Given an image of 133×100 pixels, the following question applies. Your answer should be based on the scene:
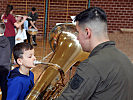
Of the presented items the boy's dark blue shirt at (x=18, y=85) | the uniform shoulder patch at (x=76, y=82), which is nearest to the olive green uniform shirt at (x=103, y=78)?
the uniform shoulder patch at (x=76, y=82)

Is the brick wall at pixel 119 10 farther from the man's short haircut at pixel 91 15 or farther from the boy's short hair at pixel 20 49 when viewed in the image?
the man's short haircut at pixel 91 15

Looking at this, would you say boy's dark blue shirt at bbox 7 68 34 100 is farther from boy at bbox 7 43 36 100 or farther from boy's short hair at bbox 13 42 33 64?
boy's short hair at bbox 13 42 33 64

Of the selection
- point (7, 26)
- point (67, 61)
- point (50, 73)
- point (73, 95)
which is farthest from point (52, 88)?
point (7, 26)

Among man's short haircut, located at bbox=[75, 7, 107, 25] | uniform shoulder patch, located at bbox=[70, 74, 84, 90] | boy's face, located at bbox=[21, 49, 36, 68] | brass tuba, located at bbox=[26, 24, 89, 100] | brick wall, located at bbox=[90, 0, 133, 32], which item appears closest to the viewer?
uniform shoulder patch, located at bbox=[70, 74, 84, 90]

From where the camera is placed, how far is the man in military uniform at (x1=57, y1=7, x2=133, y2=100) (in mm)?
913

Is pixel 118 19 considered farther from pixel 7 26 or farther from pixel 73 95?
pixel 73 95

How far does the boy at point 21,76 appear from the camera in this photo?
5.19 ft

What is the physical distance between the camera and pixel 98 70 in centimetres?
93

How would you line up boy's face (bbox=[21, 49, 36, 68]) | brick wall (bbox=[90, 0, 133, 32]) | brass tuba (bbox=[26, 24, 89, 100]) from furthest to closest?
brick wall (bbox=[90, 0, 133, 32])
boy's face (bbox=[21, 49, 36, 68])
brass tuba (bbox=[26, 24, 89, 100])

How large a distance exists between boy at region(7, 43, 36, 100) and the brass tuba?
0.16 meters

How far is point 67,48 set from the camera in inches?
76.9

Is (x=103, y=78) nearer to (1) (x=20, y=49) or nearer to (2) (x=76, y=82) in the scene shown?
(2) (x=76, y=82)

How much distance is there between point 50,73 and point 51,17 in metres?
7.15

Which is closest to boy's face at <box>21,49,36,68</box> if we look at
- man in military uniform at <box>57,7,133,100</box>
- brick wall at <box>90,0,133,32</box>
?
man in military uniform at <box>57,7,133,100</box>
